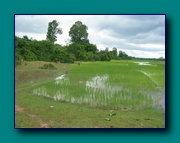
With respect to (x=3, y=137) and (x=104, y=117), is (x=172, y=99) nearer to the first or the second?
(x=104, y=117)

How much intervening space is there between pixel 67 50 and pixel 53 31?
0.27 m

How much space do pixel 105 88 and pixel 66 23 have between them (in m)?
0.84

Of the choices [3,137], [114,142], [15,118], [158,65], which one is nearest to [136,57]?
[158,65]

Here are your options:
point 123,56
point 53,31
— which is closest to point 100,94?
point 123,56

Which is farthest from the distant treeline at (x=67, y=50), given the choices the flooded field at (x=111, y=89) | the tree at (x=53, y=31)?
the flooded field at (x=111, y=89)

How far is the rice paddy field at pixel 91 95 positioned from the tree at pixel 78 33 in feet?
0.88

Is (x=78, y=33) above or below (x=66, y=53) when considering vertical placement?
above

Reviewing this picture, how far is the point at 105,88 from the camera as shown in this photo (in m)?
2.98

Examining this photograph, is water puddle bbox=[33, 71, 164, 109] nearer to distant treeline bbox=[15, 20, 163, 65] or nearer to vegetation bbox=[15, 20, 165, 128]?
vegetation bbox=[15, 20, 165, 128]

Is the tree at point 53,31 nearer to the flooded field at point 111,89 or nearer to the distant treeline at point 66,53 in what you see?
the distant treeline at point 66,53

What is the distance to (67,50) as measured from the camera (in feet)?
9.70

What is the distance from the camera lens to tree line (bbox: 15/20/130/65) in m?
2.84

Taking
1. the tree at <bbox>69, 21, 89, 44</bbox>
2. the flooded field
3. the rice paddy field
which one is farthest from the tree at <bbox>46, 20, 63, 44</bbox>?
the flooded field

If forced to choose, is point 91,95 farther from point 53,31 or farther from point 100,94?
point 53,31
